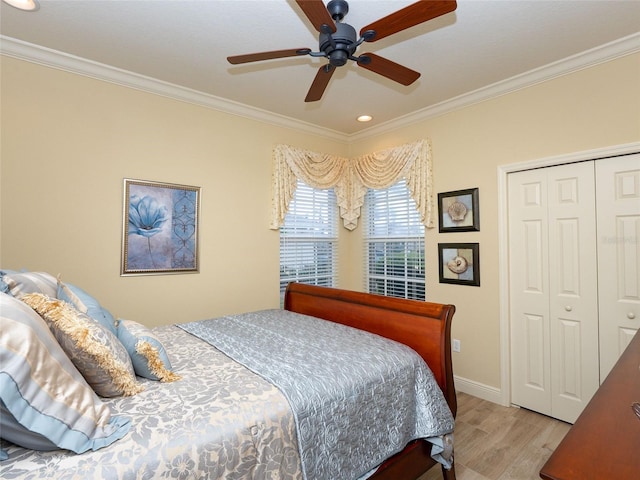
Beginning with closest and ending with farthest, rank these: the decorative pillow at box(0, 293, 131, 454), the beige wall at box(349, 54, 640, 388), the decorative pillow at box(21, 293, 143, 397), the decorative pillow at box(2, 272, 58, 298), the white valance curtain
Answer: the decorative pillow at box(0, 293, 131, 454) < the decorative pillow at box(21, 293, 143, 397) < the decorative pillow at box(2, 272, 58, 298) < the beige wall at box(349, 54, 640, 388) < the white valance curtain

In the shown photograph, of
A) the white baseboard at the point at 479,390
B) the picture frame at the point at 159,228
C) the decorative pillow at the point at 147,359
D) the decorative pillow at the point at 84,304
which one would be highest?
the picture frame at the point at 159,228

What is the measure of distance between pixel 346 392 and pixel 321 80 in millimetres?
1827

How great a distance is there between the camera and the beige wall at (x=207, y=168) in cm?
245

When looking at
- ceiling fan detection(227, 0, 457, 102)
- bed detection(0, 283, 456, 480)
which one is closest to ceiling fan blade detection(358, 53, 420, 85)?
ceiling fan detection(227, 0, 457, 102)

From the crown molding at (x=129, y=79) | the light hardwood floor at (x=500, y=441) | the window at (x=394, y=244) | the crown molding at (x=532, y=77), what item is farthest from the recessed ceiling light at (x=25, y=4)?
the light hardwood floor at (x=500, y=441)

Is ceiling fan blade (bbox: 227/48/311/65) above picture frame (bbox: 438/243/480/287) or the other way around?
above

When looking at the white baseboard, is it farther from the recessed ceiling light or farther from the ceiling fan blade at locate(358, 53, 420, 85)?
the recessed ceiling light

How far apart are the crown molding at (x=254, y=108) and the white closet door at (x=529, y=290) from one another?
2.59 feet

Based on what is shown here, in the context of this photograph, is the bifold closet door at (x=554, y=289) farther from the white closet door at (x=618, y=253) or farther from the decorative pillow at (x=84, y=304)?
the decorative pillow at (x=84, y=304)

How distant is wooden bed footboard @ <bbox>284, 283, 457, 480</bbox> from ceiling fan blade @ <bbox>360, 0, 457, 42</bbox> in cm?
147

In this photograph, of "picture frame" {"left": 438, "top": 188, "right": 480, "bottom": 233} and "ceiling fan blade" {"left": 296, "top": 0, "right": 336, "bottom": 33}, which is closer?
"ceiling fan blade" {"left": 296, "top": 0, "right": 336, "bottom": 33}

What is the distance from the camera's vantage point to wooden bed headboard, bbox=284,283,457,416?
1.87 meters

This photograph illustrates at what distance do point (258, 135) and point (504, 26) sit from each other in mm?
2397

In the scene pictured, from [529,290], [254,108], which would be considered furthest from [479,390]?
[254,108]
